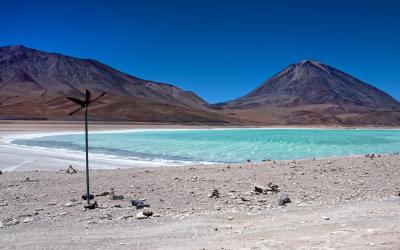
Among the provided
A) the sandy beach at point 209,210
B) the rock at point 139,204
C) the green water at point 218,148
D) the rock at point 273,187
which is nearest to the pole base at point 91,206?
the sandy beach at point 209,210

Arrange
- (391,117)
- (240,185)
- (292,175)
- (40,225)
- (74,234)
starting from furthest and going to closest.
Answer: (391,117)
(292,175)
(240,185)
(40,225)
(74,234)

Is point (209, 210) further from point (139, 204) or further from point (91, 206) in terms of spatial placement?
point (91, 206)

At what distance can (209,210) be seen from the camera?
870cm

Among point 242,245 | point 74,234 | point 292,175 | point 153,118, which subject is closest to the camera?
point 242,245

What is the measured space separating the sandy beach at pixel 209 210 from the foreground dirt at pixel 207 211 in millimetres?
16

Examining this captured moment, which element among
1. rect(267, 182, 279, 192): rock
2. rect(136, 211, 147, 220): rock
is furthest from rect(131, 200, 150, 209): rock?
rect(267, 182, 279, 192): rock

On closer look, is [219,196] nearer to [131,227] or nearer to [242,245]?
[131,227]

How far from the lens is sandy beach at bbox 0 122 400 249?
20.3 ft

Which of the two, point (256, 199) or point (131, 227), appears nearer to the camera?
point (131, 227)

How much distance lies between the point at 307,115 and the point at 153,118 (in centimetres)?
7804

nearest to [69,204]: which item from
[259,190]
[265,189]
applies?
[259,190]

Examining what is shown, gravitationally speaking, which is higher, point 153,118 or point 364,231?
point 153,118

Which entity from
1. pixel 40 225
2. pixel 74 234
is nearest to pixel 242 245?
pixel 74 234

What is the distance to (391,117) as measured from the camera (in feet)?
509
